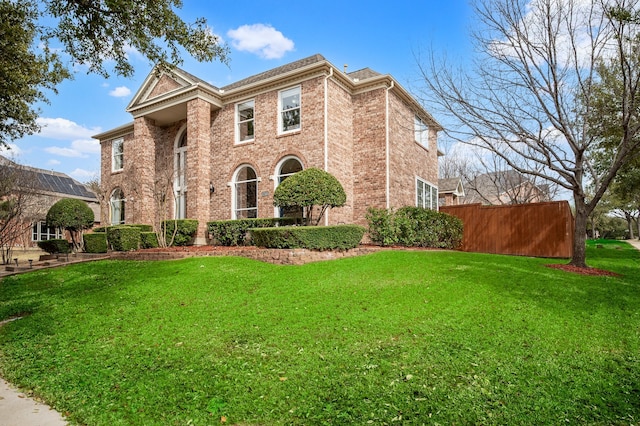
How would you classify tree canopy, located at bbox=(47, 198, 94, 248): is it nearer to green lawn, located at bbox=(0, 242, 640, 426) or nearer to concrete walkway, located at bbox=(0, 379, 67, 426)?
green lawn, located at bbox=(0, 242, 640, 426)

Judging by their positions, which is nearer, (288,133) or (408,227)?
(408,227)

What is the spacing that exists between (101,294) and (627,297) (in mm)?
9464

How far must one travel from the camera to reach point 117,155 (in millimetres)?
19859

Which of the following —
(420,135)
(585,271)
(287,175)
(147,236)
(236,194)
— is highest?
(420,135)

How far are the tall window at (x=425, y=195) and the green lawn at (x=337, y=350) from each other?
9.42 metres

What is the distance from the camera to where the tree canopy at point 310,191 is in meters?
10.9

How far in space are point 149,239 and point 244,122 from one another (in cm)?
594

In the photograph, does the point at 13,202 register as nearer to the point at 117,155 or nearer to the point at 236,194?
the point at 117,155

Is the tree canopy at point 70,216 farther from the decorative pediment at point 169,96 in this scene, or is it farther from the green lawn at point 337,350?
the green lawn at point 337,350

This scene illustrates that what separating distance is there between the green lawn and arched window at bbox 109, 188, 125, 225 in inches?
513

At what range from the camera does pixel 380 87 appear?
1404 centimetres

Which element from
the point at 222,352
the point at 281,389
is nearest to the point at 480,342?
the point at 281,389

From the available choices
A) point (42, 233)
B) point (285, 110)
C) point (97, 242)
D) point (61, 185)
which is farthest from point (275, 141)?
point (61, 185)

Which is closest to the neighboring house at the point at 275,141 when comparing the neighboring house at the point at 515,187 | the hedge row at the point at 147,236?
the hedge row at the point at 147,236
